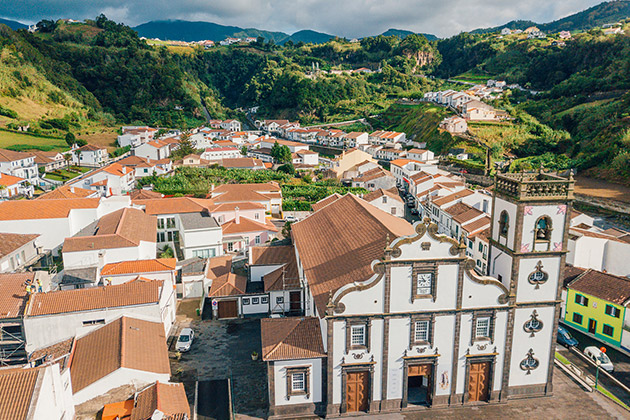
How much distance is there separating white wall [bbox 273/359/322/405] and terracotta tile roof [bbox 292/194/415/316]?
236cm

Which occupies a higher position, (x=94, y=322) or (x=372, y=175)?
(x=372, y=175)

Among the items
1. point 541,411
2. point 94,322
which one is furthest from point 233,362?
point 541,411

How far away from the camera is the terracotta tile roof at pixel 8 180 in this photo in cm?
5442

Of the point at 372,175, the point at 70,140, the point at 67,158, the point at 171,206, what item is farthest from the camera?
the point at 70,140

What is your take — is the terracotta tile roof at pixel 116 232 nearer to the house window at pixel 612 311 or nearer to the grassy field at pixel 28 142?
the house window at pixel 612 311

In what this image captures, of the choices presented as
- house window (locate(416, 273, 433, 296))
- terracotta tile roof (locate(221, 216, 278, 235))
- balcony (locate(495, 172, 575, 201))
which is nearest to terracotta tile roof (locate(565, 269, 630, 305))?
balcony (locate(495, 172, 575, 201))

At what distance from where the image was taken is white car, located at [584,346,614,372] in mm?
24891

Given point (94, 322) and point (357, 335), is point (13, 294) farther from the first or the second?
point (357, 335)

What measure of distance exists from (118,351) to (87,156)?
70.0m

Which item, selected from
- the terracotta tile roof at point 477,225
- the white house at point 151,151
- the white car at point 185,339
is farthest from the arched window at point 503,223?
the white house at point 151,151

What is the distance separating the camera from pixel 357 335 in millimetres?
19844

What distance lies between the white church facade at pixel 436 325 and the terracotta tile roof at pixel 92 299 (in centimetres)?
832

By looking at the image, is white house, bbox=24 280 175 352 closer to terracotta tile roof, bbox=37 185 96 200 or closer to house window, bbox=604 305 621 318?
terracotta tile roof, bbox=37 185 96 200

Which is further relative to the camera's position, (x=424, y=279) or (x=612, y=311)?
(x=612, y=311)
